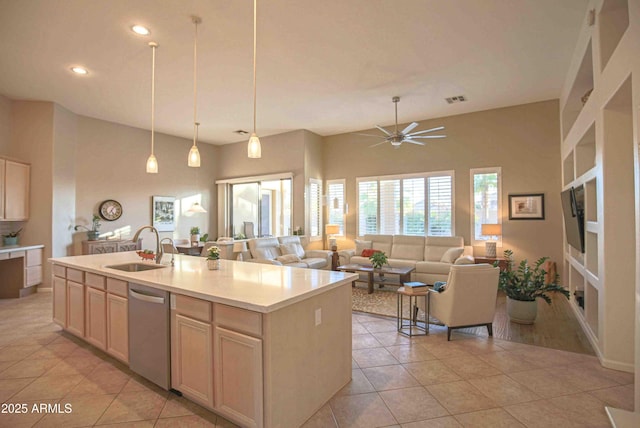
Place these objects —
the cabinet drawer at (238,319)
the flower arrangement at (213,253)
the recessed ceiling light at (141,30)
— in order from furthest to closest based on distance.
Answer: the recessed ceiling light at (141,30), the flower arrangement at (213,253), the cabinet drawer at (238,319)

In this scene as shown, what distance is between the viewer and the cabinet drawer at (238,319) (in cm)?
194

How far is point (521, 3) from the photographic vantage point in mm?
3256

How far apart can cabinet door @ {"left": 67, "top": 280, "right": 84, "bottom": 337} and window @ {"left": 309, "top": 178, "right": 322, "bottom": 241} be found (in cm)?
524

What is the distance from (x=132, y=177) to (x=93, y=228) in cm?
146

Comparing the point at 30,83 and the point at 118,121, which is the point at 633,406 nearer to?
the point at 30,83

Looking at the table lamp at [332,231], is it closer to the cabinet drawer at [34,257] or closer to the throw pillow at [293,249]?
the throw pillow at [293,249]

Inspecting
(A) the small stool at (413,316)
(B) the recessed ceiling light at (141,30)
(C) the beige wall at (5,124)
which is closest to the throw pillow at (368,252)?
(A) the small stool at (413,316)

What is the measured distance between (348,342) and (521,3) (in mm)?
3813

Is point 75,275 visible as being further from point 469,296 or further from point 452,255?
point 452,255

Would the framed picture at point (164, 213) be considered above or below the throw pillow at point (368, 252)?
above

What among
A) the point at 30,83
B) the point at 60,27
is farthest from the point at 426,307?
the point at 30,83

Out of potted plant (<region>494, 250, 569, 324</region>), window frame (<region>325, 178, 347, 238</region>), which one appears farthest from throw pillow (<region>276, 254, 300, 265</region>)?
potted plant (<region>494, 250, 569, 324</region>)

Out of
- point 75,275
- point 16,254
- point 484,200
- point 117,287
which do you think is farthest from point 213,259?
point 484,200

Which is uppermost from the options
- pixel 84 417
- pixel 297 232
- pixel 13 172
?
pixel 13 172
